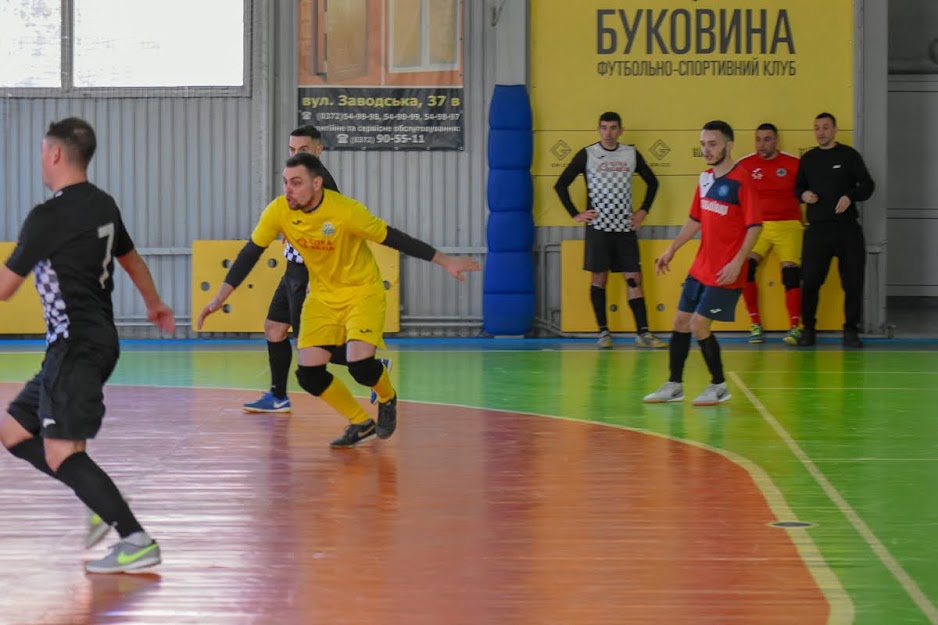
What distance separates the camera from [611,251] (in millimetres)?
15125

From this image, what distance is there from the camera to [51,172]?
208 inches

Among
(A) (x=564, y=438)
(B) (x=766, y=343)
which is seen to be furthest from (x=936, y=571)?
(B) (x=766, y=343)

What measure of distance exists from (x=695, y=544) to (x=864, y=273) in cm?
1010

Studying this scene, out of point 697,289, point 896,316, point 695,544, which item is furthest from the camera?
point 896,316

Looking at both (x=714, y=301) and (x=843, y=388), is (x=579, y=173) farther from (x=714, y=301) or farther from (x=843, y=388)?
(x=714, y=301)

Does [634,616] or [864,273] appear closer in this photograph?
[634,616]

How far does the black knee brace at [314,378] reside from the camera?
8.04m

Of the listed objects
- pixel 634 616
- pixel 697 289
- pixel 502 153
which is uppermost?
pixel 502 153

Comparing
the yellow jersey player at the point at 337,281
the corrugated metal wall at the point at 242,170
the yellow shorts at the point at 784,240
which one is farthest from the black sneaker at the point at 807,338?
the yellow jersey player at the point at 337,281

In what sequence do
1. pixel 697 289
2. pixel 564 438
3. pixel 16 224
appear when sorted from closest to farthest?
pixel 564 438 → pixel 697 289 → pixel 16 224

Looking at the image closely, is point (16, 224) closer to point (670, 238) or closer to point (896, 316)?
point (670, 238)

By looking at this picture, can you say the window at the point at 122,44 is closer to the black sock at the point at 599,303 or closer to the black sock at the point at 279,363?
the black sock at the point at 599,303

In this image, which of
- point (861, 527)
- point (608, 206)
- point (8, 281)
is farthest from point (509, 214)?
point (8, 281)

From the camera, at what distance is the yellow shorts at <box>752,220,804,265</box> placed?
15.1 m
